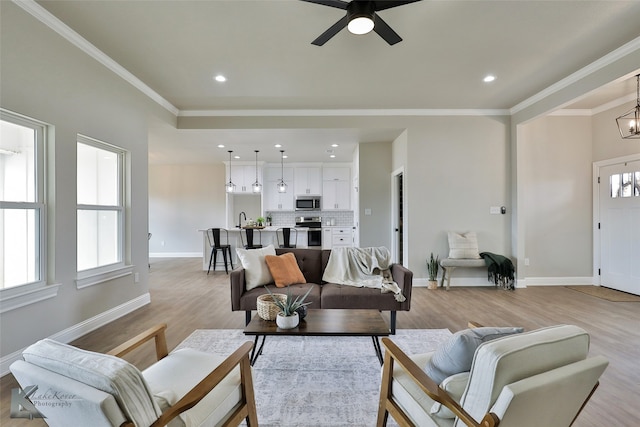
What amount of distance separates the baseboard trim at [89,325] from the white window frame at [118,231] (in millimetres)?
374

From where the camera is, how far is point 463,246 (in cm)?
470

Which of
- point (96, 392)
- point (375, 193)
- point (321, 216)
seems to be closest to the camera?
point (96, 392)

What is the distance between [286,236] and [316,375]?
14.0ft

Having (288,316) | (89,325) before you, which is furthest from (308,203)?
(288,316)

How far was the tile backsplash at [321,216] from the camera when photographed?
863 cm

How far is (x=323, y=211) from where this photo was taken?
336 inches

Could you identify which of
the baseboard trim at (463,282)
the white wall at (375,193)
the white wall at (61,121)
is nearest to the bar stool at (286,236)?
the white wall at (375,193)

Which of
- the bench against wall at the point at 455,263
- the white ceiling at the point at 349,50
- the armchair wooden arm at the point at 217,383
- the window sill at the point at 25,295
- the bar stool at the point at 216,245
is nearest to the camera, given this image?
the armchair wooden arm at the point at 217,383

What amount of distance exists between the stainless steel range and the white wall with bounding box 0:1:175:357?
473 centimetres

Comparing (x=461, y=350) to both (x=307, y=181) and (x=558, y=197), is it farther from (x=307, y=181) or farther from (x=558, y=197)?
(x=307, y=181)

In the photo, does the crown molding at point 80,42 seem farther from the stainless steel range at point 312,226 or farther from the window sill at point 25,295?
the stainless steel range at point 312,226

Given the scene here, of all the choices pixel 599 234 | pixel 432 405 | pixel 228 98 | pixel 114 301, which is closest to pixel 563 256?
pixel 599 234

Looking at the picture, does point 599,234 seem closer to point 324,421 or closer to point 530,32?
point 530,32

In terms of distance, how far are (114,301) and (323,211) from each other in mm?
5831
